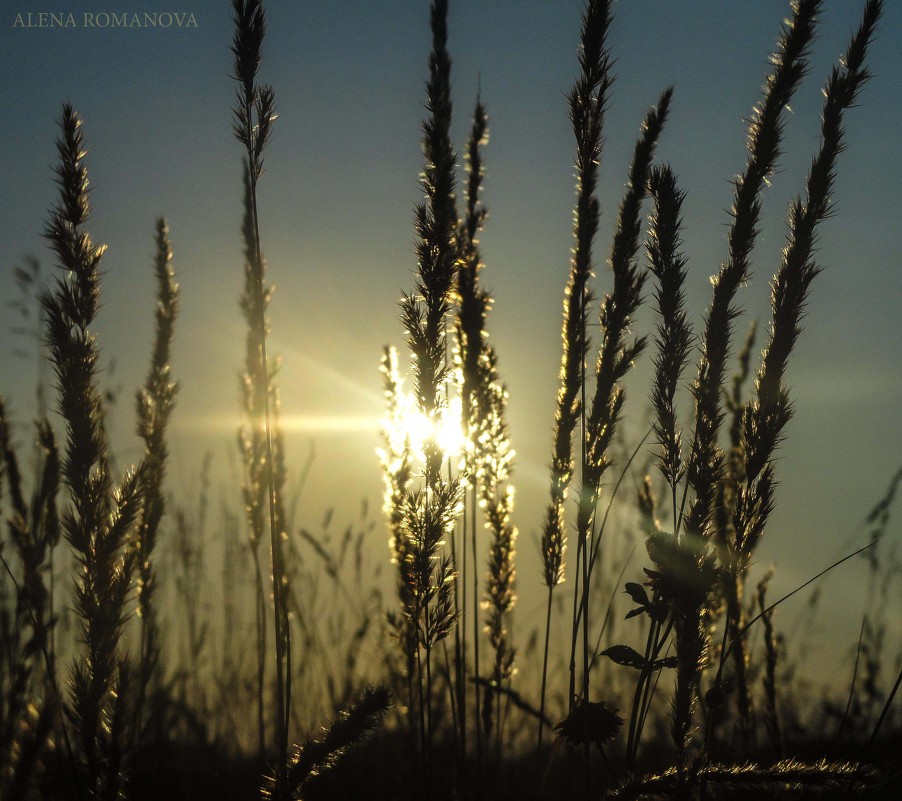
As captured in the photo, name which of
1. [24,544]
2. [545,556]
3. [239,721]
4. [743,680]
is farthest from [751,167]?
[239,721]

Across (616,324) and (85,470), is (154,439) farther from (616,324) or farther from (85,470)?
(616,324)

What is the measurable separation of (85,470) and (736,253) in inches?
58.5

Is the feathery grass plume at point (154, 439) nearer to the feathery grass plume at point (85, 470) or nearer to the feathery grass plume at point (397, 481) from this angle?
the feathery grass plume at point (85, 470)

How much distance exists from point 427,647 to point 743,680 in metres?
1.09

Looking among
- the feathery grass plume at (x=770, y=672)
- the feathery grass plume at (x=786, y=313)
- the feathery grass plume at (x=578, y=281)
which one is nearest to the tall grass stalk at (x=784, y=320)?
the feathery grass plume at (x=786, y=313)

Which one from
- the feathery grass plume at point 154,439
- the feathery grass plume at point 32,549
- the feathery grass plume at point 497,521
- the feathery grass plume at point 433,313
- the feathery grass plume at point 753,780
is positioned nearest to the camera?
the feathery grass plume at point 753,780

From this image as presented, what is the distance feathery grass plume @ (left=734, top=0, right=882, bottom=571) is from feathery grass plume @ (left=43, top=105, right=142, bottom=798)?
4.44 ft

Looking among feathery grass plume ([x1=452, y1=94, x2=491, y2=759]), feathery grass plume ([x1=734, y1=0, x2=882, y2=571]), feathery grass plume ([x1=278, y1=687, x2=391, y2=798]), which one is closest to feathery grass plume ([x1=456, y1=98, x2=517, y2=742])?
feathery grass plume ([x1=452, y1=94, x2=491, y2=759])

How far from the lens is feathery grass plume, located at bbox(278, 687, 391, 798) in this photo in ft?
5.58

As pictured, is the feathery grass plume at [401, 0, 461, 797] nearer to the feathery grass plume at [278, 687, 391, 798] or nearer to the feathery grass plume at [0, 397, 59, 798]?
the feathery grass plume at [278, 687, 391, 798]

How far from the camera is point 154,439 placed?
217 centimetres

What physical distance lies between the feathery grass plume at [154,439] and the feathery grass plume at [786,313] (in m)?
1.37

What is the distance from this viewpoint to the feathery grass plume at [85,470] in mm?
1658

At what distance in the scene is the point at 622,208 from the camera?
1872 millimetres
